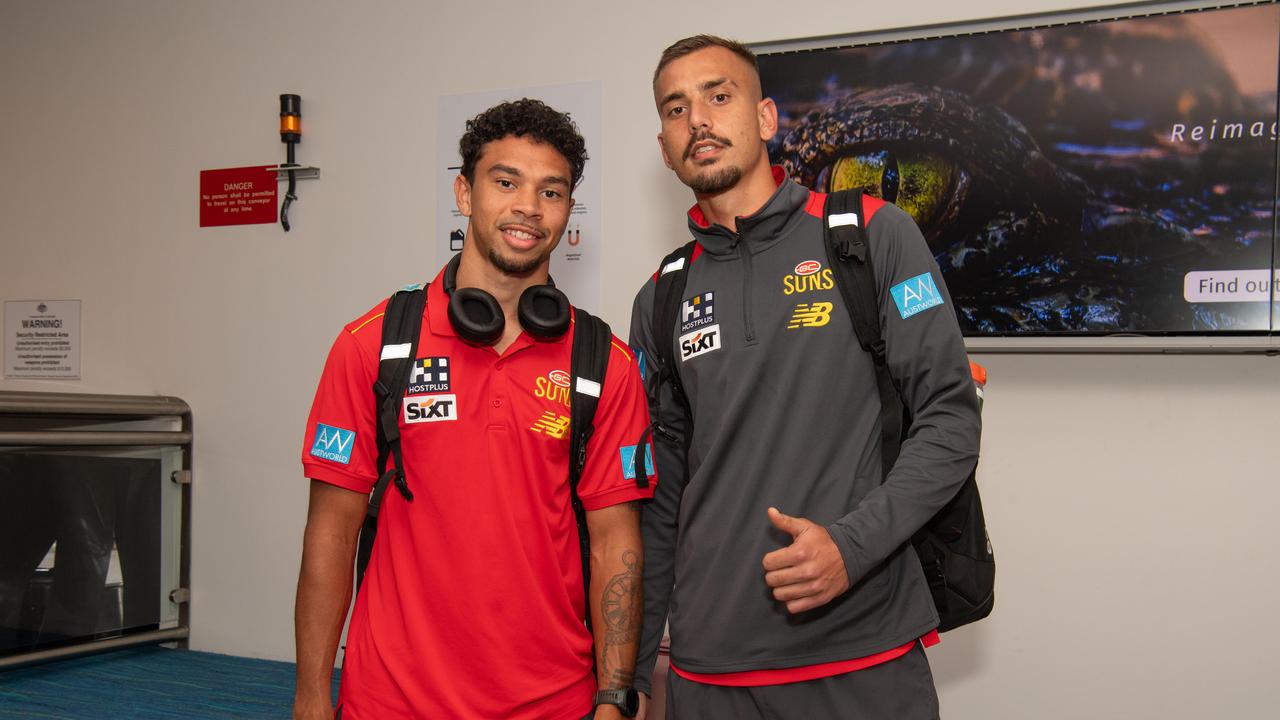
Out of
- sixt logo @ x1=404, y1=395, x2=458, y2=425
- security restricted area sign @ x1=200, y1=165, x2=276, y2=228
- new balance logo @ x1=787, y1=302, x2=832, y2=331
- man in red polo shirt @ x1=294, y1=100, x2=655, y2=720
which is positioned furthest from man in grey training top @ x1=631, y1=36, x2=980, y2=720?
security restricted area sign @ x1=200, y1=165, x2=276, y2=228

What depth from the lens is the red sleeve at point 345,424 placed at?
1.63 metres

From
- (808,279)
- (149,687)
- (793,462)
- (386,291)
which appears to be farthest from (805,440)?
(149,687)

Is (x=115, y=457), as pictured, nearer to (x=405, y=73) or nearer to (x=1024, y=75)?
(x=405, y=73)

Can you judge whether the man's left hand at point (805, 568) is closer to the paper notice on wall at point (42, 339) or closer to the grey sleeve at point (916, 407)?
the grey sleeve at point (916, 407)

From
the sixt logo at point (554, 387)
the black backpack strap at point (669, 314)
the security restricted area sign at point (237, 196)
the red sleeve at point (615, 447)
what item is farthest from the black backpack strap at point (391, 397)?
the security restricted area sign at point (237, 196)

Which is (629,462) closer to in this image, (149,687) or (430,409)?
(430,409)

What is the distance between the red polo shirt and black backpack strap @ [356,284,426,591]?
2 cm

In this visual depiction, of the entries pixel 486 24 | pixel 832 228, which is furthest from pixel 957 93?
pixel 486 24

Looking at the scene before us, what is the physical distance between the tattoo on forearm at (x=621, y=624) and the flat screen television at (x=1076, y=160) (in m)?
1.40

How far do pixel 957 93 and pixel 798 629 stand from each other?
5.71ft

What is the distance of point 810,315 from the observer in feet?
5.42

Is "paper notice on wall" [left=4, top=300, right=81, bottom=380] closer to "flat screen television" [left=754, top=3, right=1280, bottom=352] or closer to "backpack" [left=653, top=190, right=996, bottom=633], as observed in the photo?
"flat screen television" [left=754, top=3, right=1280, bottom=352]

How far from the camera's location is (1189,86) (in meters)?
2.45

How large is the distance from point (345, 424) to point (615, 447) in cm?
48
